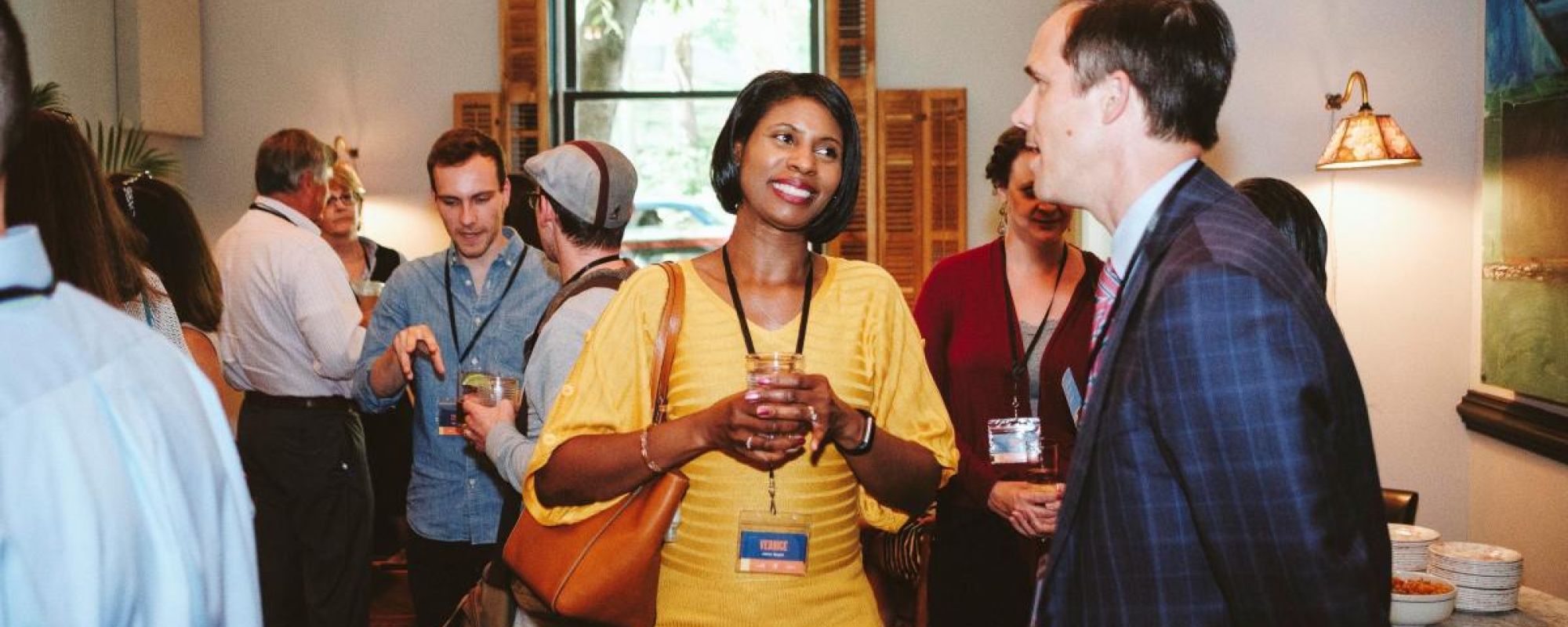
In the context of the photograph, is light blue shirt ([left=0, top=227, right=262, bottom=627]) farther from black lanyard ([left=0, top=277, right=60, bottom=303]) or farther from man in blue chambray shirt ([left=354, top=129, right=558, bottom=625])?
man in blue chambray shirt ([left=354, top=129, right=558, bottom=625])

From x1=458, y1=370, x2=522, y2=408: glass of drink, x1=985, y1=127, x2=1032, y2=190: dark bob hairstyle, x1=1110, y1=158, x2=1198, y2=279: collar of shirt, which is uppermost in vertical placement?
x1=985, y1=127, x2=1032, y2=190: dark bob hairstyle

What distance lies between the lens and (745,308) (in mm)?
2035

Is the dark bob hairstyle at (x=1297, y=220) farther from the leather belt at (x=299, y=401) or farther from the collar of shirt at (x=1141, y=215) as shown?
the leather belt at (x=299, y=401)

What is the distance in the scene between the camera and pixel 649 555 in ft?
6.24

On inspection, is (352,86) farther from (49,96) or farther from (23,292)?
(23,292)

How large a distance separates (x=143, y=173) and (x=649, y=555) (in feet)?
7.33

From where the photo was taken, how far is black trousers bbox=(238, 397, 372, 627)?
407 cm

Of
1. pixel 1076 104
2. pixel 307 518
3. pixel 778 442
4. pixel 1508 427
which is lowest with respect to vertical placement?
pixel 307 518

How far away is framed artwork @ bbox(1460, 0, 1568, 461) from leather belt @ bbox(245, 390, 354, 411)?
12.1 ft

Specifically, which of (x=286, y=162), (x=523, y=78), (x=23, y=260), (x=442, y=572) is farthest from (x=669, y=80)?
(x=23, y=260)

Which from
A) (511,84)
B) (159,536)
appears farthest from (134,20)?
(159,536)

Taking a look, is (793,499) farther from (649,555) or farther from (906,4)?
(906,4)

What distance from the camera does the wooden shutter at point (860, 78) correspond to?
745cm

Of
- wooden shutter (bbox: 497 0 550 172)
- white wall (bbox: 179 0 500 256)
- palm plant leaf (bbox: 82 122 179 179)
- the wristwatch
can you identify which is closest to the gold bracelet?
the wristwatch
